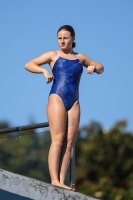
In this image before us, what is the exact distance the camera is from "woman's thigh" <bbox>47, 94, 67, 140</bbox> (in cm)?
740

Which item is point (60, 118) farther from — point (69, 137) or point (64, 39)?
point (64, 39)

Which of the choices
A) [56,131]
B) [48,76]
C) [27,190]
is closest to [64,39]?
[48,76]

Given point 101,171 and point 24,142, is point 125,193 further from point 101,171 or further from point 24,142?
point 24,142

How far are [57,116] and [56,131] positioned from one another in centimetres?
14

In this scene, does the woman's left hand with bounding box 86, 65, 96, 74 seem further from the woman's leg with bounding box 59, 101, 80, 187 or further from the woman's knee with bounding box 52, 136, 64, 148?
the woman's knee with bounding box 52, 136, 64, 148

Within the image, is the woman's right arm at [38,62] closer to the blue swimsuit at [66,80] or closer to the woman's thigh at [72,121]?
the blue swimsuit at [66,80]

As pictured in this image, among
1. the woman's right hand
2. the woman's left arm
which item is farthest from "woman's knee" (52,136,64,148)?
the woman's left arm

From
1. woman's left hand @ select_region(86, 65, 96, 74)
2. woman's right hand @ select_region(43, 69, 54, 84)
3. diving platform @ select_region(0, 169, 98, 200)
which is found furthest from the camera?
woman's left hand @ select_region(86, 65, 96, 74)

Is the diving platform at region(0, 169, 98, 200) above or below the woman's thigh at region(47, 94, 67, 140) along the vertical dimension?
below

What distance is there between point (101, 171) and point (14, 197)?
20.8m

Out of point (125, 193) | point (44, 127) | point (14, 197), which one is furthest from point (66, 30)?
point (125, 193)

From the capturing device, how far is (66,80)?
7551 mm

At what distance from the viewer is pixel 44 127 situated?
8.58m

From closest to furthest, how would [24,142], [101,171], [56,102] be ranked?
[56,102]
[24,142]
[101,171]
